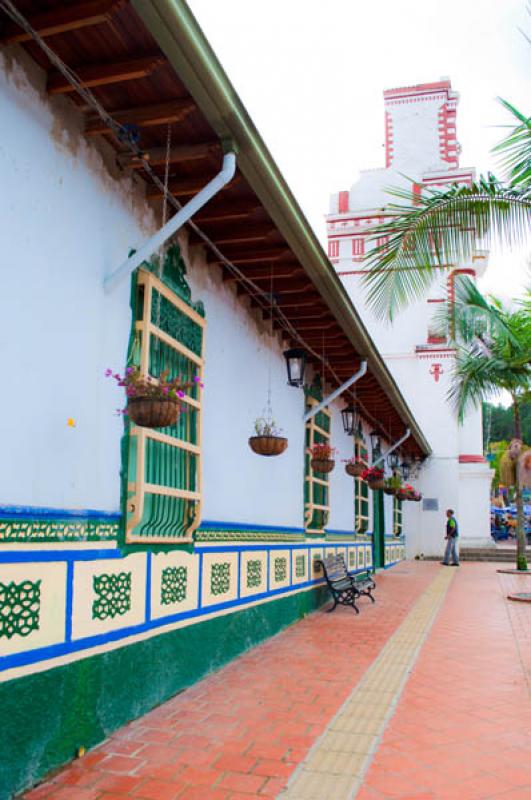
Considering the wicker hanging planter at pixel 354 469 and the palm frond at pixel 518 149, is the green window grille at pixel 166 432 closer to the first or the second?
the palm frond at pixel 518 149

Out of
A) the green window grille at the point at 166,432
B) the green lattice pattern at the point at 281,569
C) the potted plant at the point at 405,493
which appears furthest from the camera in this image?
the potted plant at the point at 405,493

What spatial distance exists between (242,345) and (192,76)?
359cm

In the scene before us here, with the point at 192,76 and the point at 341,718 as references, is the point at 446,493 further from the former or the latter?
the point at 192,76

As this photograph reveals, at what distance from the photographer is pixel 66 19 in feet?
11.0

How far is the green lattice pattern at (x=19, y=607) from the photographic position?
3306 mm

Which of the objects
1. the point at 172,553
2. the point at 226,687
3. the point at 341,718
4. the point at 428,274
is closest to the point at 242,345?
the point at 428,274

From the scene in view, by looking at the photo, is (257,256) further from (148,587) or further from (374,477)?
(374,477)

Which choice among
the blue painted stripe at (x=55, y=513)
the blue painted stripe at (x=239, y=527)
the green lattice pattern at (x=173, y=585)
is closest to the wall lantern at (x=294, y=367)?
the blue painted stripe at (x=239, y=527)

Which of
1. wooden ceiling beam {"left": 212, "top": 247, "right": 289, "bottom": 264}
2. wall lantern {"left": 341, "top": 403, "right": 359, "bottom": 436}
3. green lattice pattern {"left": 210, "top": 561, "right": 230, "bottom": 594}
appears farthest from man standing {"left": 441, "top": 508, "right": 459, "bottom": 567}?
wooden ceiling beam {"left": 212, "top": 247, "right": 289, "bottom": 264}

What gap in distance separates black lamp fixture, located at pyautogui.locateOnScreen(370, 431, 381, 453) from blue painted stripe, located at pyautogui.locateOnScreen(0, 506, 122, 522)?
36.5 feet

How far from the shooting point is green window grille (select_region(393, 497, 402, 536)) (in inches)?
802

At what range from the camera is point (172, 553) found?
516 cm

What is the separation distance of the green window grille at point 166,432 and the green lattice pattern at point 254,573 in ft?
5.56

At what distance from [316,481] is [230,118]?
6.48 meters
